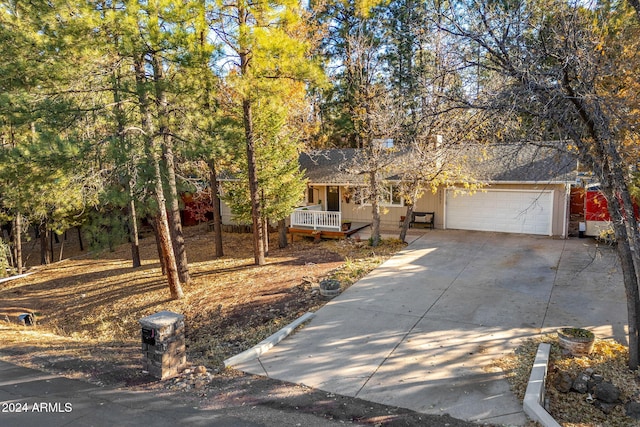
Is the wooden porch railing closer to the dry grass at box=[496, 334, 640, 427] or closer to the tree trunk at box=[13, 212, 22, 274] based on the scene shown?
the dry grass at box=[496, 334, 640, 427]

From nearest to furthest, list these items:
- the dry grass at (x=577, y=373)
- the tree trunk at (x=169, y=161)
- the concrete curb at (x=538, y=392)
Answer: the concrete curb at (x=538, y=392) → the dry grass at (x=577, y=373) → the tree trunk at (x=169, y=161)

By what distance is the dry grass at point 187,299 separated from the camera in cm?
788

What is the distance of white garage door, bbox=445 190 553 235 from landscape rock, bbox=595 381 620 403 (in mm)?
10011

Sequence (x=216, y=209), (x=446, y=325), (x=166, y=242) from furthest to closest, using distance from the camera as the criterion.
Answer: (x=216, y=209) < (x=166, y=242) < (x=446, y=325)

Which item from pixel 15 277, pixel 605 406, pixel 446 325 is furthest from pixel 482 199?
pixel 15 277

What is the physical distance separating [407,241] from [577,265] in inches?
216

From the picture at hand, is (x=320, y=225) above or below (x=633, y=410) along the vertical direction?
above

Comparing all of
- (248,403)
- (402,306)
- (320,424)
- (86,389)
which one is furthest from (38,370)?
(402,306)

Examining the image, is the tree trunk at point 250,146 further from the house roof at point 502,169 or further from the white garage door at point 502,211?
the white garage door at point 502,211

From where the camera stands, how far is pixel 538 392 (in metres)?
5.31

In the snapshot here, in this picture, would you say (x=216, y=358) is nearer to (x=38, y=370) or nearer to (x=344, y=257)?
(x=38, y=370)

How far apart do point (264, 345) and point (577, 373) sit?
4.96m

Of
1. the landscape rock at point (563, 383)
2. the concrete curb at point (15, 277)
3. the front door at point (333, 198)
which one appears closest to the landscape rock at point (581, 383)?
the landscape rock at point (563, 383)

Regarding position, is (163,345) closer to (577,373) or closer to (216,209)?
(577,373)
